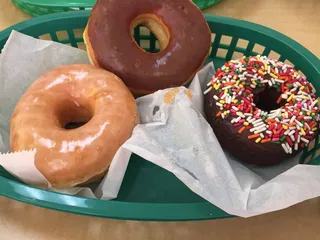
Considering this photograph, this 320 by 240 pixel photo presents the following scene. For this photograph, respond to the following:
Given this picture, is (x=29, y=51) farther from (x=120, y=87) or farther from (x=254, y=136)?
(x=254, y=136)

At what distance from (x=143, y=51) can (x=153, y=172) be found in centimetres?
22

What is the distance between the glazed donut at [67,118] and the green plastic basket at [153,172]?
6cm

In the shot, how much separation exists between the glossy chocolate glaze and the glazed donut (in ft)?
0.43

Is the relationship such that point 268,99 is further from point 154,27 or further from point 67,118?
point 67,118

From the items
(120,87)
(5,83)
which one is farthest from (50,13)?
(120,87)

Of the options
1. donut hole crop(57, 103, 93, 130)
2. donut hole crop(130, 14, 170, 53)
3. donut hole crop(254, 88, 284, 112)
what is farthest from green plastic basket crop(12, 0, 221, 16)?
donut hole crop(254, 88, 284, 112)

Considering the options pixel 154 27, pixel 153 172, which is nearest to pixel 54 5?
pixel 154 27

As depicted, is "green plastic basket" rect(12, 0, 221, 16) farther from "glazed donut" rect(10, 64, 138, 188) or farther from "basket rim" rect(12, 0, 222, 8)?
"glazed donut" rect(10, 64, 138, 188)

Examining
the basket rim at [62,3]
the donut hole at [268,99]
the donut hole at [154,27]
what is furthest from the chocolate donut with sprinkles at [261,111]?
the basket rim at [62,3]

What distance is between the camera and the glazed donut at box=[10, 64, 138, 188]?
24.9 inches

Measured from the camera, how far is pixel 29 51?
794mm

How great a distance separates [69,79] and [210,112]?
0.25 meters

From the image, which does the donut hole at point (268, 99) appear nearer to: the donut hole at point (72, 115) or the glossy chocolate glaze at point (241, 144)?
the glossy chocolate glaze at point (241, 144)

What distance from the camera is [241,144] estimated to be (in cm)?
68
